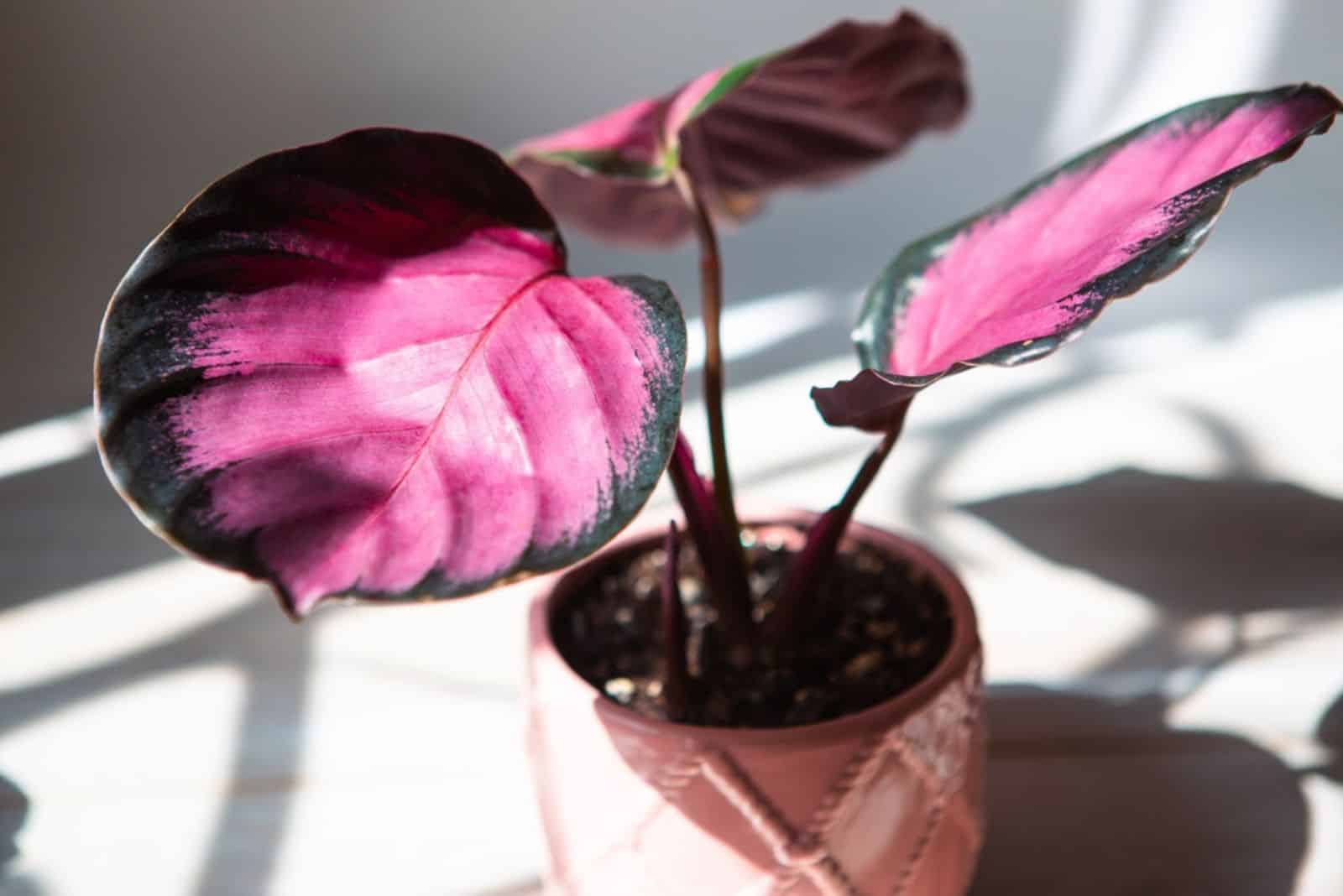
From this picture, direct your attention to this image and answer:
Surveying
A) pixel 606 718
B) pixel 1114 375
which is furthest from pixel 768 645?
pixel 1114 375

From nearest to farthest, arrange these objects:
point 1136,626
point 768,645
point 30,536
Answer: point 768,645
point 1136,626
point 30,536

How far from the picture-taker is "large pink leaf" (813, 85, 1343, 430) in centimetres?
43

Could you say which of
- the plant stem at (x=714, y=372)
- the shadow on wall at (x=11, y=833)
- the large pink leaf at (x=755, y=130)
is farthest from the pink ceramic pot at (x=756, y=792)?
the shadow on wall at (x=11, y=833)

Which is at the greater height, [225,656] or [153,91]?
[153,91]

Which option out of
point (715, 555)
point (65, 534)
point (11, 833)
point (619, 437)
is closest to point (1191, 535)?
point (715, 555)

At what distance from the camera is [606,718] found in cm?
55

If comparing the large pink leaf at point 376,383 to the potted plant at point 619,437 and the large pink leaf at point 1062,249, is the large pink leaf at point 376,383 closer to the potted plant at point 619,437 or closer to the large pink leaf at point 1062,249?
the potted plant at point 619,437

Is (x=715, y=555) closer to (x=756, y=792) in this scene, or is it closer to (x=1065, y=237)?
(x=756, y=792)

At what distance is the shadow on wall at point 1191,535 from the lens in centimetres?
107

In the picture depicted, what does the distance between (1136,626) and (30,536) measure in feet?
3.68

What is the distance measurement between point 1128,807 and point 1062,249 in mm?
476

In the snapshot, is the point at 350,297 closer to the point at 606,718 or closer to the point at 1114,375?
the point at 606,718

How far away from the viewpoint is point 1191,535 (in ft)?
3.86

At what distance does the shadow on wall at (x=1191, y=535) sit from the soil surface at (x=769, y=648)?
1.55 ft
